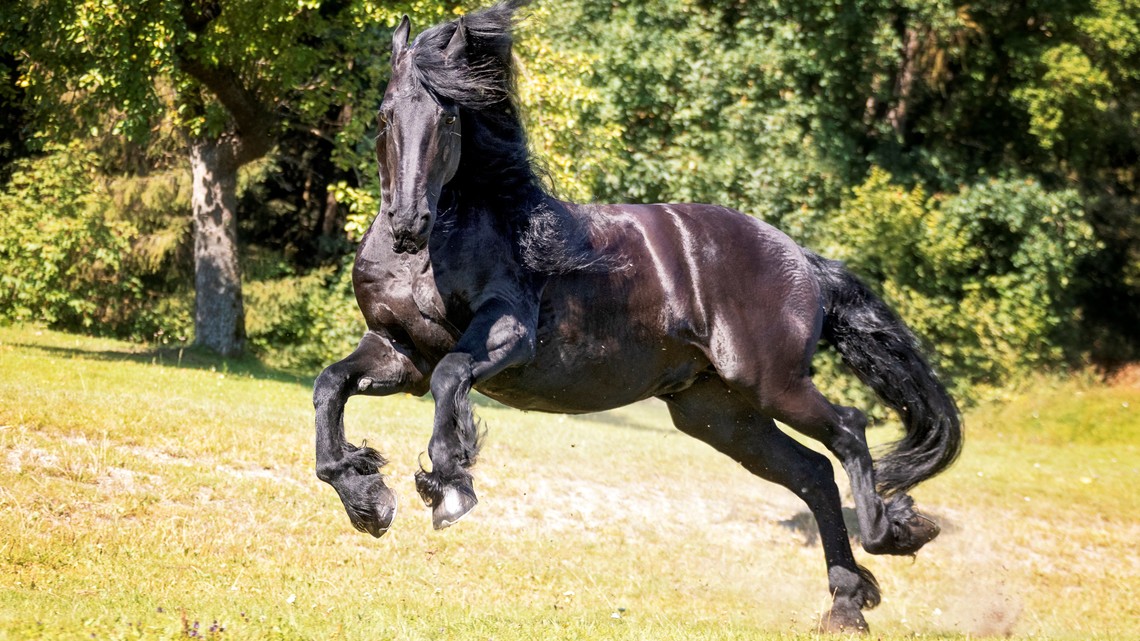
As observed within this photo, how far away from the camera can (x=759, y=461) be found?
757cm

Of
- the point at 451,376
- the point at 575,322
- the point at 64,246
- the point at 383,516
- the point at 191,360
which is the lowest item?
the point at 191,360

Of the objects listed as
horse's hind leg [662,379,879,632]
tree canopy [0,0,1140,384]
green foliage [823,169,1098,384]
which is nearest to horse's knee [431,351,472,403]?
horse's hind leg [662,379,879,632]

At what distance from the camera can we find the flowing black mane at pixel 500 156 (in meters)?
5.85

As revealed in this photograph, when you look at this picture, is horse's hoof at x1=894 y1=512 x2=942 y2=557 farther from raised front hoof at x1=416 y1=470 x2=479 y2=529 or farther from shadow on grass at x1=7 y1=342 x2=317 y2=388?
shadow on grass at x1=7 y1=342 x2=317 y2=388

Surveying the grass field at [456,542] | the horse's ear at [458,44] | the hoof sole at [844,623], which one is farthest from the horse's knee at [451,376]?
the hoof sole at [844,623]

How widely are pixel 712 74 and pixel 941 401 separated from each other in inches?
679

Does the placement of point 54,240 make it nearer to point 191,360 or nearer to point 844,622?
point 191,360

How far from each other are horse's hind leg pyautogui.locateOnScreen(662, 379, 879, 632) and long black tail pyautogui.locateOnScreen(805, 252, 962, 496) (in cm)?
50

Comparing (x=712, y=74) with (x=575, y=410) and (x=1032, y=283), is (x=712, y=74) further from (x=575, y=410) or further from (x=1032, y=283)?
(x=575, y=410)

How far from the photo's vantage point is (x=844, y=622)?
726cm

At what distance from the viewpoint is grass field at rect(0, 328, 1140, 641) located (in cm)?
639

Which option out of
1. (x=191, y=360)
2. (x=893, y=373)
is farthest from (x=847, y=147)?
(x=893, y=373)

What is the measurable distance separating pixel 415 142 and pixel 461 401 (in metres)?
1.22

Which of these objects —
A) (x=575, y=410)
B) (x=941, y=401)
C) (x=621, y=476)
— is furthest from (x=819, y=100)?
(x=575, y=410)
